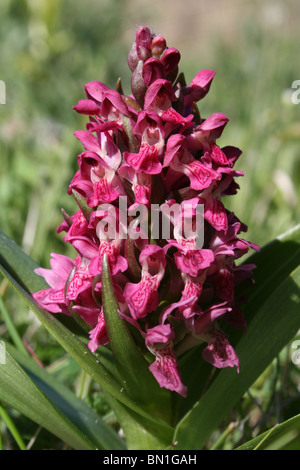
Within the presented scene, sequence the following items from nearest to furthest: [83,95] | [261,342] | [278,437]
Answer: [278,437]
[261,342]
[83,95]

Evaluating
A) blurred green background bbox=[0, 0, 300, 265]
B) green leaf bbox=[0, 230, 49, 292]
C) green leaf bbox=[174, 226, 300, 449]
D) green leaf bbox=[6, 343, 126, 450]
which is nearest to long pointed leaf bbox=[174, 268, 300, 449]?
green leaf bbox=[174, 226, 300, 449]

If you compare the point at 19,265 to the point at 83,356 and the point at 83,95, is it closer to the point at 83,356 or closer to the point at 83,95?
the point at 83,356

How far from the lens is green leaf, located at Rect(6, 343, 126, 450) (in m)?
0.76

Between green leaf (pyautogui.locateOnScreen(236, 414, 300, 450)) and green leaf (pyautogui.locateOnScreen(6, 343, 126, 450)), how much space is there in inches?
9.8

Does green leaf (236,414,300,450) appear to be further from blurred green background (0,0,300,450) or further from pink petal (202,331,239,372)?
blurred green background (0,0,300,450)

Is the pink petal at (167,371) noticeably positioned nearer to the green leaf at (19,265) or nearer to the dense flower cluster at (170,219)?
the dense flower cluster at (170,219)

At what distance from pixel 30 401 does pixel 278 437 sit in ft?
1.05

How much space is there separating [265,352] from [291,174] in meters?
1.55

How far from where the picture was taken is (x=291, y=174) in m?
2.15

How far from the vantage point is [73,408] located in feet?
2.53

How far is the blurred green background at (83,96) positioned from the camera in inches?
68.0

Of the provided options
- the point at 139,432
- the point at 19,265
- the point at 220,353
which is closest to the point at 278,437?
the point at 220,353

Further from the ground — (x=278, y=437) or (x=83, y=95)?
(x=83, y=95)

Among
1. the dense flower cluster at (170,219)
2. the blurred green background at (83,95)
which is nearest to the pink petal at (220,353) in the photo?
the dense flower cluster at (170,219)
